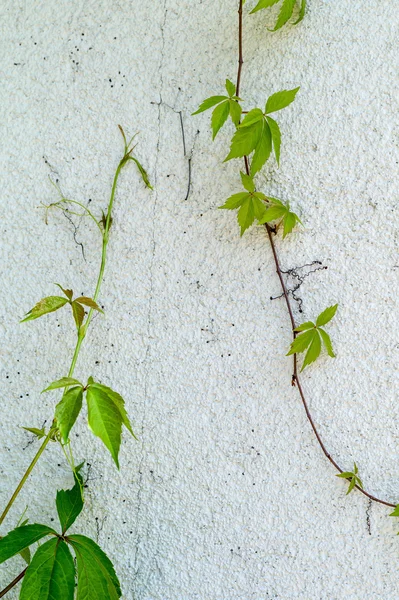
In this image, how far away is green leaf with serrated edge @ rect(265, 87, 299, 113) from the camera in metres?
1.29

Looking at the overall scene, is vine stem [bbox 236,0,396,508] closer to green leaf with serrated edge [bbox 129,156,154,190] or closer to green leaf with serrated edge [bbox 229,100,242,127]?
green leaf with serrated edge [bbox 229,100,242,127]

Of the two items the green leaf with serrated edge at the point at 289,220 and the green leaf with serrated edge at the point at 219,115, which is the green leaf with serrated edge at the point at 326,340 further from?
the green leaf with serrated edge at the point at 219,115

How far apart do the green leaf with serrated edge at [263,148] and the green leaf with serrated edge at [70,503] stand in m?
0.83

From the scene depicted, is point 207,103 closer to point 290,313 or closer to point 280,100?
point 280,100

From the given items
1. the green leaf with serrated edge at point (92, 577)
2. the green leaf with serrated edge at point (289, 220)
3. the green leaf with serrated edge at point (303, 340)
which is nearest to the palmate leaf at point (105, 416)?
the green leaf with serrated edge at point (92, 577)

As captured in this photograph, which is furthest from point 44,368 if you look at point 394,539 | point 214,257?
point 394,539

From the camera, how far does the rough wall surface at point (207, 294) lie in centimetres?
136

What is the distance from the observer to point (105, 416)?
112cm

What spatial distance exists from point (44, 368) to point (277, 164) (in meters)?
0.78

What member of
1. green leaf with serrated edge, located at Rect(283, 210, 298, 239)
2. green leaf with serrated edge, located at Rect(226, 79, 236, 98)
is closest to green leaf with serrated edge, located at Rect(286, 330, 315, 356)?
green leaf with serrated edge, located at Rect(283, 210, 298, 239)

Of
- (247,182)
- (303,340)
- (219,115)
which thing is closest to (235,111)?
(219,115)

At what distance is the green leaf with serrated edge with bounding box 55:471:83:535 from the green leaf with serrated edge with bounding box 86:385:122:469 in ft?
0.90

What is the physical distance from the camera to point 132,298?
148cm

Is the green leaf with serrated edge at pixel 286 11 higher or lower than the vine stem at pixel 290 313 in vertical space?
higher
